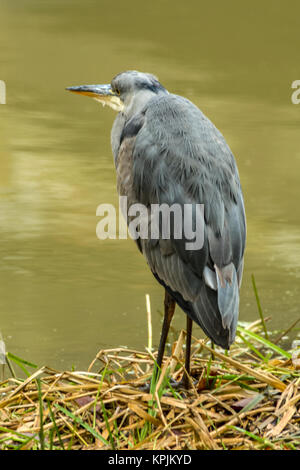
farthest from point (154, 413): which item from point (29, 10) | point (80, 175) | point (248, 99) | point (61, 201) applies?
point (29, 10)

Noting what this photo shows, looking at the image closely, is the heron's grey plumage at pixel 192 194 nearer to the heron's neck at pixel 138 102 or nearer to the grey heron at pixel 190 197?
the grey heron at pixel 190 197

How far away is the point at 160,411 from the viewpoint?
2.71 metres

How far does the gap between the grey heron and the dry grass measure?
17 centimetres

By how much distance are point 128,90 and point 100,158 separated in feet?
11.2

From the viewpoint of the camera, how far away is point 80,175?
653 cm

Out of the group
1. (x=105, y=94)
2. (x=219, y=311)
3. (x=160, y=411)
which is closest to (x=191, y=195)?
(x=219, y=311)

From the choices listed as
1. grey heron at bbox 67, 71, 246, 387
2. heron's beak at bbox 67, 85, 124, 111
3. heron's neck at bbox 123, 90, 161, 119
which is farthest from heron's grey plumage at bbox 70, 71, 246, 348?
heron's beak at bbox 67, 85, 124, 111

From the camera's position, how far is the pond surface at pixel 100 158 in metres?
4.52

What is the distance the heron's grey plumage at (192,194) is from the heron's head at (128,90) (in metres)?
0.17

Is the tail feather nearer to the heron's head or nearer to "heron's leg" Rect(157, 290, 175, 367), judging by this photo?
"heron's leg" Rect(157, 290, 175, 367)

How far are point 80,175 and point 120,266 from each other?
5.35 feet

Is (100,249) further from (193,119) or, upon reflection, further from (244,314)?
(193,119)

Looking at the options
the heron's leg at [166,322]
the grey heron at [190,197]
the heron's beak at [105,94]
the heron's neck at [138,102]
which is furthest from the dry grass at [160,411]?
the heron's beak at [105,94]

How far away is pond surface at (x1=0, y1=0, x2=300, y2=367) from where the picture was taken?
14.8 ft
